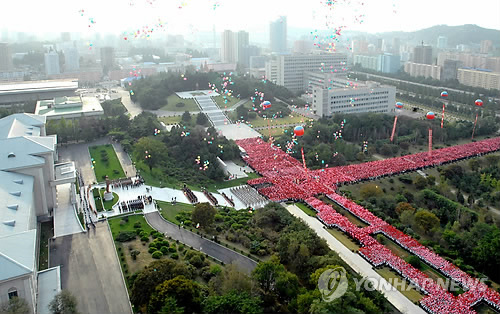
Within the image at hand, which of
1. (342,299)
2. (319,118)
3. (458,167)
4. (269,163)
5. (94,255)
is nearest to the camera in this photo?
(342,299)

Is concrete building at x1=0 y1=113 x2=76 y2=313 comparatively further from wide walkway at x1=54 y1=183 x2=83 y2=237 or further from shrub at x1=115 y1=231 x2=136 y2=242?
shrub at x1=115 y1=231 x2=136 y2=242

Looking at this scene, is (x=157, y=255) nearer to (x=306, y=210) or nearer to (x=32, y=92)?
(x=306, y=210)

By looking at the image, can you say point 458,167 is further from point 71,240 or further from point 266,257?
point 71,240

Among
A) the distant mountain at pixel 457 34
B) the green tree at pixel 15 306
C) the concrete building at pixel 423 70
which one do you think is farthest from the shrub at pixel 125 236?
the distant mountain at pixel 457 34

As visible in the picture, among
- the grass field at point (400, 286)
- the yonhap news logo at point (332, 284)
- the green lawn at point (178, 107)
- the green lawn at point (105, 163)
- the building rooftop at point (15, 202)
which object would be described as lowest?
the grass field at point (400, 286)

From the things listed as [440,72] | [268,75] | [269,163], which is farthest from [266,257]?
[440,72]

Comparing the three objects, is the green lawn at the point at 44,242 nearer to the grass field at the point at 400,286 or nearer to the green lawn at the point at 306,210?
the green lawn at the point at 306,210

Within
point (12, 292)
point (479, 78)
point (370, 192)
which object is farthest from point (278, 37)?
point (12, 292)

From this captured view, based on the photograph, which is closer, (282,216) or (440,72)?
(282,216)
